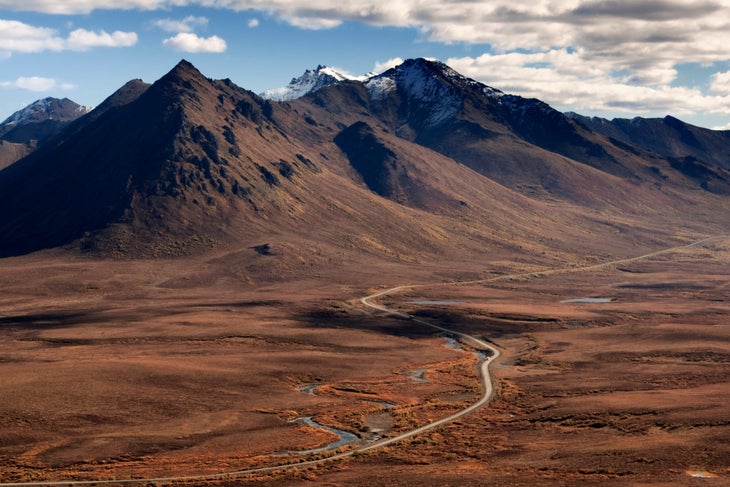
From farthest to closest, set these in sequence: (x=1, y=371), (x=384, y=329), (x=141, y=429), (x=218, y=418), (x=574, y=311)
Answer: (x=574, y=311), (x=384, y=329), (x=1, y=371), (x=218, y=418), (x=141, y=429)

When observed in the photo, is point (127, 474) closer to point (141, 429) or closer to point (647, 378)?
point (141, 429)

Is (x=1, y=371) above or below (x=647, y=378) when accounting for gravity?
above

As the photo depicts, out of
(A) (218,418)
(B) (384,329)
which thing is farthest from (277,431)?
(B) (384,329)

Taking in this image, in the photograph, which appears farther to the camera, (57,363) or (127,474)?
(57,363)

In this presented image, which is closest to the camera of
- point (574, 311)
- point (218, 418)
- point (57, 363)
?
point (218, 418)

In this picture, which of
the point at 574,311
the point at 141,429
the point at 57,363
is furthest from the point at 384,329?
the point at 141,429

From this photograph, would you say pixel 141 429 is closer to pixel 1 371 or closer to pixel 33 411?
pixel 33 411
